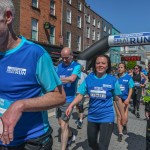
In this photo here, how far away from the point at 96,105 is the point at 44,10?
68.5ft

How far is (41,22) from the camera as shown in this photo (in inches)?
936

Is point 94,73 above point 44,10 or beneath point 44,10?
beneath

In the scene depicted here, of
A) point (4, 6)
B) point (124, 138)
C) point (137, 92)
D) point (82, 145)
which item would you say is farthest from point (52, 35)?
point (4, 6)

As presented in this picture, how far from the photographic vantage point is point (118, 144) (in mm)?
6062

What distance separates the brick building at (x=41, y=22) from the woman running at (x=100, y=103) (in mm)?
16548

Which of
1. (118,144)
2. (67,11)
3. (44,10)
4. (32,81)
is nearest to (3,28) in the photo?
(32,81)

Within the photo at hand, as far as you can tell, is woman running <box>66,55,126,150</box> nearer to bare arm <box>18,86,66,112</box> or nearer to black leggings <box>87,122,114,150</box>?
black leggings <box>87,122,114,150</box>

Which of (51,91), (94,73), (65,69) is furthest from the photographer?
(65,69)

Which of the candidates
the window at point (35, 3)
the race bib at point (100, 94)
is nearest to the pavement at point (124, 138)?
the race bib at point (100, 94)

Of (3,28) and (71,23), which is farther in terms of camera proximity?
(71,23)

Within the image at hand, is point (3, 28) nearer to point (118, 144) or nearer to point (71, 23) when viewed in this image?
point (118, 144)

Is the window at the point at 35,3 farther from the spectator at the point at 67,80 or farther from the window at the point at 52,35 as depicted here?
the spectator at the point at 67,80

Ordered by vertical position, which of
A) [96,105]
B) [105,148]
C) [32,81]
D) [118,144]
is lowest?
[118,144]

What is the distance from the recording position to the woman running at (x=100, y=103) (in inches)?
165
